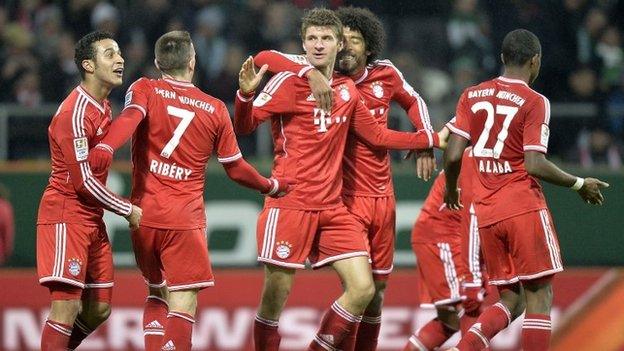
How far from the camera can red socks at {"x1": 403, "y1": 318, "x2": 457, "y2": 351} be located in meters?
9.41

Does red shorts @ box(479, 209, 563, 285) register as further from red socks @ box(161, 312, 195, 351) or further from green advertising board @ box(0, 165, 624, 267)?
green advertising board @ box(0, 165, 624, 267)

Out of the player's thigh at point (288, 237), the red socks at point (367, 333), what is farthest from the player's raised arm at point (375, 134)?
the red socks at point (367, 333)

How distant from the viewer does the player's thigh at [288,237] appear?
8.02m

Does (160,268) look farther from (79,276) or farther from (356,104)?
(356,104)

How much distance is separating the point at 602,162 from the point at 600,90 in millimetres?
1223

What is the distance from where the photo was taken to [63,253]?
763 centimetres

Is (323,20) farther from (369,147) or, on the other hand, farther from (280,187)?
(280,187)

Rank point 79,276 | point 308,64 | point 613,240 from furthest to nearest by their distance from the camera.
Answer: point 613,240
point 308,64
point 79,276

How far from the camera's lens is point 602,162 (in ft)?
43.9

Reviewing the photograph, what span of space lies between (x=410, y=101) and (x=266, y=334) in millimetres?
1901

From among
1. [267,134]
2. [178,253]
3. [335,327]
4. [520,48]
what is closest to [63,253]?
[178,253]

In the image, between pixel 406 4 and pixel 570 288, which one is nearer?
pixel 570 288

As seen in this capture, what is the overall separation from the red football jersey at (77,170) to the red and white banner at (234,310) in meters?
3.52

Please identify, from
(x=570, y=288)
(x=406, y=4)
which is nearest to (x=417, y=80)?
(x=406, y=4)
